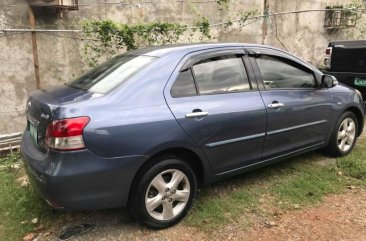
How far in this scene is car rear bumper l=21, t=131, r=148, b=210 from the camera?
9.21ft

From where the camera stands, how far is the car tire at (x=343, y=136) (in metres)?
4.81

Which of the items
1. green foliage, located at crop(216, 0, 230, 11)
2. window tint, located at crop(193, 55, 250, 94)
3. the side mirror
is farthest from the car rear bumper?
green foliage, located at crop(216, 0, 230, 11)

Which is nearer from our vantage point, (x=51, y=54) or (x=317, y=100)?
(x=317, y=100)

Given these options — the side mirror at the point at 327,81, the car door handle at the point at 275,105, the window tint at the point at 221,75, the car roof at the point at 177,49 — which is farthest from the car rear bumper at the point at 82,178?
the side mirror at the point at 327,81

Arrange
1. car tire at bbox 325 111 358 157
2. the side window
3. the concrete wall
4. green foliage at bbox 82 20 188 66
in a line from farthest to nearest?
green foliage at bbox 82 20 188 66 < the concrete wall < car tire at bbox 325 111 358 157 < the side window

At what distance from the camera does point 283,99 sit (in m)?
4.04

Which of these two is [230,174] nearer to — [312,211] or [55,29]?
[312,211]

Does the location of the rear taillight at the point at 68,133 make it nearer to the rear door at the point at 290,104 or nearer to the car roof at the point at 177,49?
the car roof at the point at 177,49

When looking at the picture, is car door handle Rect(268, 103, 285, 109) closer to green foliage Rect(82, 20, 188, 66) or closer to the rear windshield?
the rear windshield

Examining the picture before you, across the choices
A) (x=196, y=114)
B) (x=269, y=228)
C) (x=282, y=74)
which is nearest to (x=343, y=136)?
(x=282, y=74)

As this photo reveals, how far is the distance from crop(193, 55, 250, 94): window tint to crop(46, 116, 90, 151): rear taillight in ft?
3.88

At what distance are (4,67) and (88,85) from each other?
3138 millimetres

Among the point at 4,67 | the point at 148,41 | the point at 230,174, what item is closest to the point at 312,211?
the point at 230,174

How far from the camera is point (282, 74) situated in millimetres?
4199
